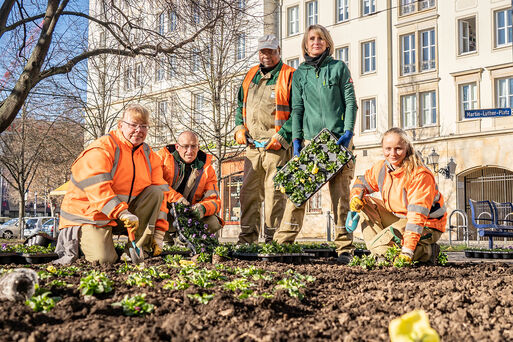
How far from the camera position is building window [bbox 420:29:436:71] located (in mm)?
27297

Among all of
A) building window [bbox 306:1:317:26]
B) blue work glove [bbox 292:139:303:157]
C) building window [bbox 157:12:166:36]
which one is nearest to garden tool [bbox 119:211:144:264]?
blue work glove [bbox 292:139:303:157]

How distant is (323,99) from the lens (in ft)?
22.9

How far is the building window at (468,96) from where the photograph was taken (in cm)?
2577

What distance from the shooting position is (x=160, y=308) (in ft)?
9.57

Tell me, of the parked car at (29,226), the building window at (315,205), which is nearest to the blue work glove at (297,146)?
the building window at (315,205)

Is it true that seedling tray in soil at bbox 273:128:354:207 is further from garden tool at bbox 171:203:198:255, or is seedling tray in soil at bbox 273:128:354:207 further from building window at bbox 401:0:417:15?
building window at bbox 401:0:417:15

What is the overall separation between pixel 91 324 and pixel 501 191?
2566 centimetres

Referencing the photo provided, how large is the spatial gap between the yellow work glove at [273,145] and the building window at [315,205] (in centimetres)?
2284

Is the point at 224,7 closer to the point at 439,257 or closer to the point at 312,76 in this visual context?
the point at 312,76

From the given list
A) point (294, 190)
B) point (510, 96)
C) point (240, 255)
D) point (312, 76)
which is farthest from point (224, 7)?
point (510, 96)

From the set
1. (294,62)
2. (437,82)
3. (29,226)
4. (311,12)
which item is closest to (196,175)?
(437,82)

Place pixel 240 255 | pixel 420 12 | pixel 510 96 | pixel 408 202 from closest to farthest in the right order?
pixel 408 202
pixel 240 255
pixel 510 96
pixel 420 12

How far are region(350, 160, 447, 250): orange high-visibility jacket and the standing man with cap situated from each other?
4.67ft

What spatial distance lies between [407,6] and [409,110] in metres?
5.04
